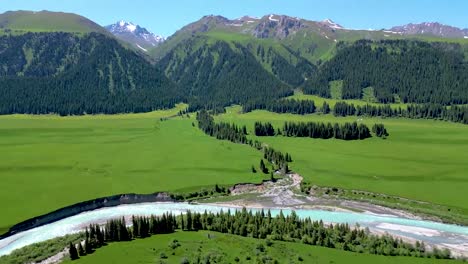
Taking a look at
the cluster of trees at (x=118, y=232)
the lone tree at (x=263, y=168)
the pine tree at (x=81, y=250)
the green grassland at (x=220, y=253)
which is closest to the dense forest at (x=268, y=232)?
the cluster of trees at (x=118, y=232)

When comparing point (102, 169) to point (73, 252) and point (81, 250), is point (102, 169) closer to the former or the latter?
point (81, 250)

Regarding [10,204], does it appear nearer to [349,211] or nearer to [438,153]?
[349,211]

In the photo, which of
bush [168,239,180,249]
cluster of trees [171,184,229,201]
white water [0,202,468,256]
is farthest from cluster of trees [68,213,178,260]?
cluster of trees [171,184,229,201]

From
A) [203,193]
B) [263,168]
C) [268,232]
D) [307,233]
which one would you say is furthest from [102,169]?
[307,233]

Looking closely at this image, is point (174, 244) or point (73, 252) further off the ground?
point (73, 252)

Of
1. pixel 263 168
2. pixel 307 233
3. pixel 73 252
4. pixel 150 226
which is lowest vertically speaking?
pixel 263 168

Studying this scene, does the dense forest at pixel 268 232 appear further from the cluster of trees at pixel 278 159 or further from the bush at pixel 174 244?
the cluster of trees at pixel 278 159
